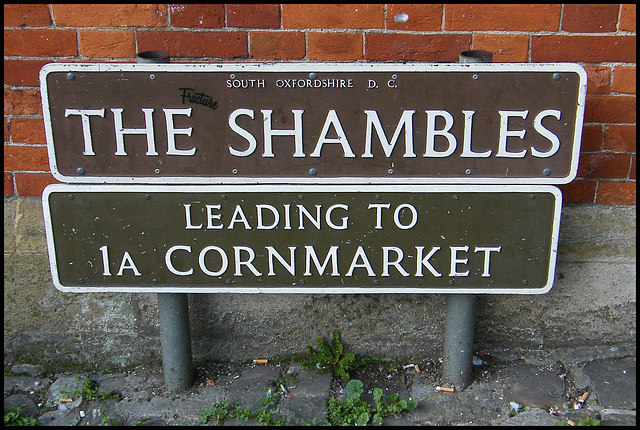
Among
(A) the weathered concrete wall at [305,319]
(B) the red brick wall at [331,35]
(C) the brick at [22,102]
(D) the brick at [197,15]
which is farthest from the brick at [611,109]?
(C) the brick at [22,102]

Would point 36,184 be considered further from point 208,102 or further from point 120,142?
point 208,102

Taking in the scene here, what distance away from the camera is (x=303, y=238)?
185cm

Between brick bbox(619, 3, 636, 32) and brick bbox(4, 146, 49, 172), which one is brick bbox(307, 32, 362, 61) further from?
brick bbox(4, 146, 49, 172)

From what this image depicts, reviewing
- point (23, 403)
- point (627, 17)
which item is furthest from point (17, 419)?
point (627, 17)

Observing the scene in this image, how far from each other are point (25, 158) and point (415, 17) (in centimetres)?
143

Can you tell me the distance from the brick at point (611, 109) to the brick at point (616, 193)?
0.22 m

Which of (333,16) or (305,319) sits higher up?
(333,16)

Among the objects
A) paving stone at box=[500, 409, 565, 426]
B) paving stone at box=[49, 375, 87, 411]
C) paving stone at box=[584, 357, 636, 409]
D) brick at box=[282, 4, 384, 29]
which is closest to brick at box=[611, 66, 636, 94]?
brick at box=[282, 4, 384, 29]

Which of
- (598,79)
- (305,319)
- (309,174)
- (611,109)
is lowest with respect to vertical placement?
(305,319)

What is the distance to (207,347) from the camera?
2254mm

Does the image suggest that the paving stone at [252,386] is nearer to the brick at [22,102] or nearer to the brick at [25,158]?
the brick at [25,158]

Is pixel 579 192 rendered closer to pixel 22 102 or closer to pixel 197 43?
pixel 197 43

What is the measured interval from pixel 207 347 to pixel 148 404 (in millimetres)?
310

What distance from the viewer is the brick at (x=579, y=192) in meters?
2.03
